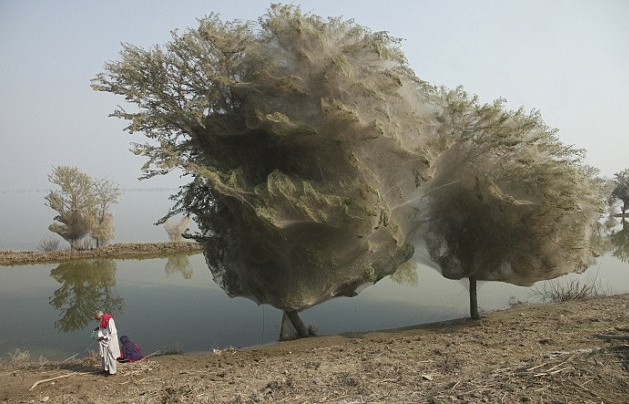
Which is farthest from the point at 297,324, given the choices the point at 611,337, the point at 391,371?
the point at 611,337

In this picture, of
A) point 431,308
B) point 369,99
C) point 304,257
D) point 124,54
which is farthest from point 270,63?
point 431,308

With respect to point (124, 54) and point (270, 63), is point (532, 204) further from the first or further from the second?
point (124, 54)

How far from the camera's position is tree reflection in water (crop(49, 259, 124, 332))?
15.1 m

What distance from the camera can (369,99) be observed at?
9.23 meters

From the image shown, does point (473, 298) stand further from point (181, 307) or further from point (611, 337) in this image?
point (181, 307)

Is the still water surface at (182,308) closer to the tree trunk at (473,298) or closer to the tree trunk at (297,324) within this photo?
the tree trunk at (473,298)

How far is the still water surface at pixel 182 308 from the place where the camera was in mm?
12695

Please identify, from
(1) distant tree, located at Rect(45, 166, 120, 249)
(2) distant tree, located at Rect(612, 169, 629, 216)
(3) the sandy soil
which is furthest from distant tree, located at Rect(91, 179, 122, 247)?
(2) distant tree, located at Rect(612, 169, 629, 216)

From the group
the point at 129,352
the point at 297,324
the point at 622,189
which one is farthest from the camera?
the point at 622,189

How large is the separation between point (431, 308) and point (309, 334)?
558 cm

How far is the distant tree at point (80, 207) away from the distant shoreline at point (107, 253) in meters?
1.20

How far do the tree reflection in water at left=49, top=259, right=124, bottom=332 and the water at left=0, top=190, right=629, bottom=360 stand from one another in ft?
0.13

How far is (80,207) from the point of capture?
94.5 feet

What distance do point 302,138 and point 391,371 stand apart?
5.13m
